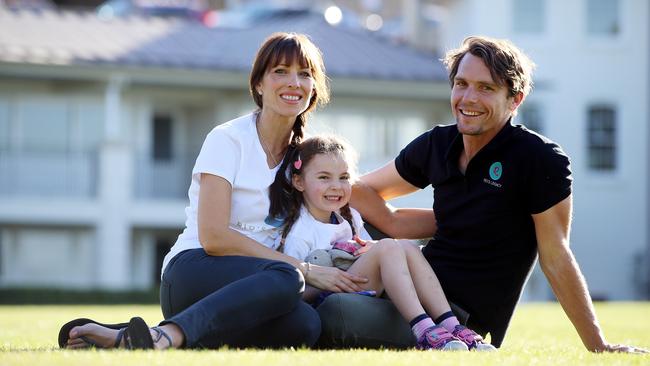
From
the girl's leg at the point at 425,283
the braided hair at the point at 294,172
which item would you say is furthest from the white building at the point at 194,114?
the girl's leg at the point at 425,283

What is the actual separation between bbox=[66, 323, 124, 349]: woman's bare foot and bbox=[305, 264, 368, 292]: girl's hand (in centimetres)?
109

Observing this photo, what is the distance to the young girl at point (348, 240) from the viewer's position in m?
6.51

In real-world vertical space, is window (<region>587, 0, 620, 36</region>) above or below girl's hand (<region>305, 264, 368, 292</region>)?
above

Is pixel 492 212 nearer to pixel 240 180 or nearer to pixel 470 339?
pixel 470 339

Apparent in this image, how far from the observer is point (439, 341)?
636cm

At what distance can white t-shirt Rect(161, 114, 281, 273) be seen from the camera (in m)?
6.84

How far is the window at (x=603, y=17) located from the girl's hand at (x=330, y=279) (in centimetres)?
2925

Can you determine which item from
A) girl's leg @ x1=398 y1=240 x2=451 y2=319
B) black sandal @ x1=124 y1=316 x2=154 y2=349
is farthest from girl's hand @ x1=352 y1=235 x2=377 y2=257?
black sandal @ x1=124 y1=316 x2=154 y2=349

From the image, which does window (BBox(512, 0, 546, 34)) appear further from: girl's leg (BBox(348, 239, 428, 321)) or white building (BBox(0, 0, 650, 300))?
girl's leg (BBox(348, 239, 428, 321))

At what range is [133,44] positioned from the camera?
3139cm

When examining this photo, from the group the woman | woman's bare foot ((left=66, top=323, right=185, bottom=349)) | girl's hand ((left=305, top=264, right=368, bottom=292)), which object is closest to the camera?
woman's bare foot ((left=66, top=323, right=185, bottom=349))

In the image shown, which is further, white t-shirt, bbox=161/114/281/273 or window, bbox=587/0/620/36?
window, bbox=587/0/620/36

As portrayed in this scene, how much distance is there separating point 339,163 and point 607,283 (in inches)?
1080

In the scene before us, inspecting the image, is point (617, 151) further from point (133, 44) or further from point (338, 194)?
point (338, 194)
